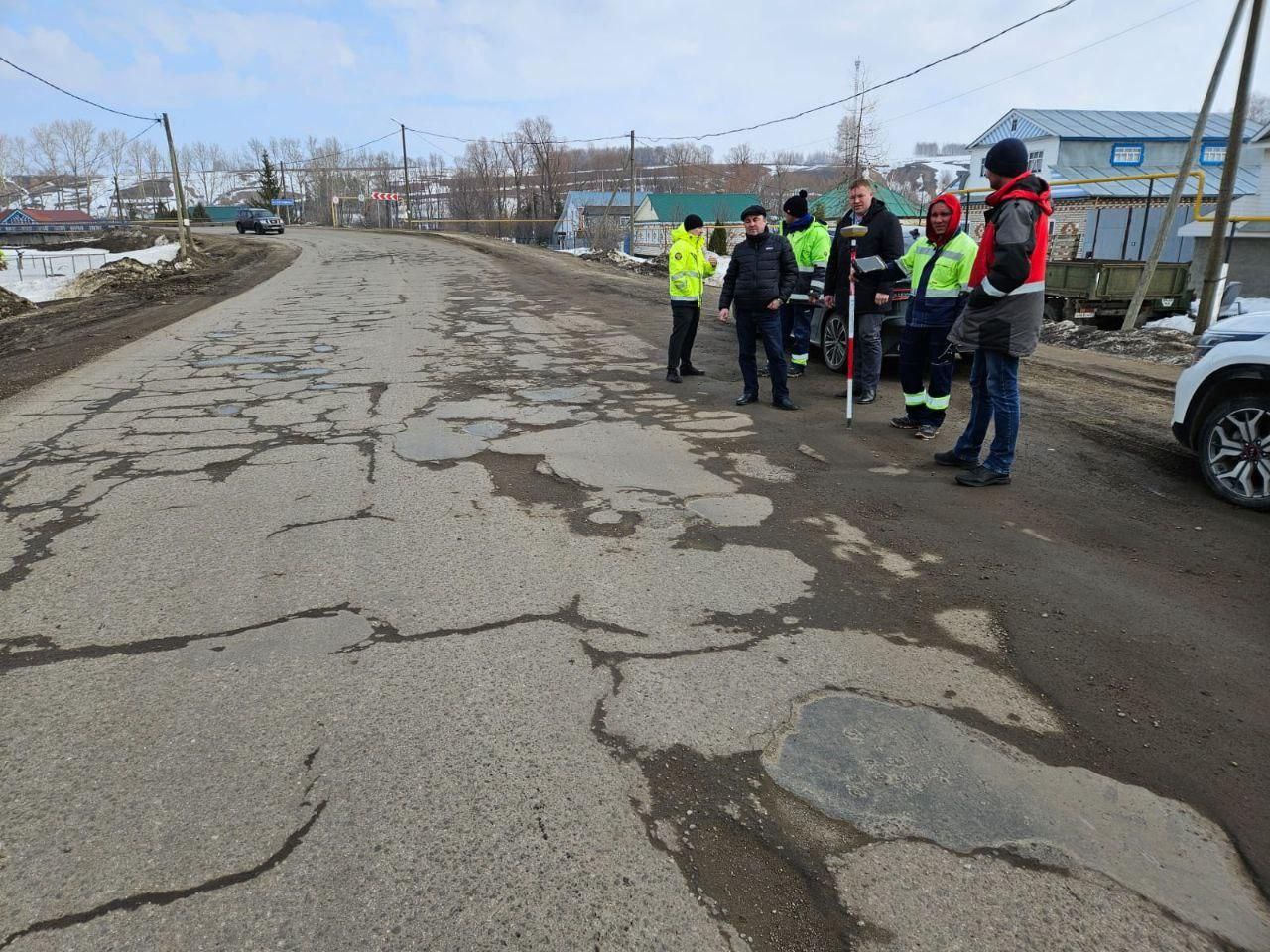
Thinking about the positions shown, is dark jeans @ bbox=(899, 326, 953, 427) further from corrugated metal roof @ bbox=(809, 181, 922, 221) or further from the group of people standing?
corrugated metal roof @ bbox=(809, 181, 922, 221)

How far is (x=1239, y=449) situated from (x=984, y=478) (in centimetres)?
147

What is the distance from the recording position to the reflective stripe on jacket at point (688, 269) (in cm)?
823

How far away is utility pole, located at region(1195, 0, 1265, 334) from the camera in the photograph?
11008mm

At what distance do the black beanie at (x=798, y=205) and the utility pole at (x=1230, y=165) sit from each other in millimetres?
7028

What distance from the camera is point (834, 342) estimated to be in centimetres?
888

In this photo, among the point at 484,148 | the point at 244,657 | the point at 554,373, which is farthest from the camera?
the point at 484,148

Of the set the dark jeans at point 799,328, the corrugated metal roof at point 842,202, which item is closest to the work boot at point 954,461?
the dark jeans at point 799,328

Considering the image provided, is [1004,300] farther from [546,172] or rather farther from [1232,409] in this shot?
[546,172]

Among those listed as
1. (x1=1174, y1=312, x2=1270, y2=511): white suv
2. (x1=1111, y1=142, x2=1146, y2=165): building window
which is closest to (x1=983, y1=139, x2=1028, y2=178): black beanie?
(x1=1174, y1=312, x2=1270, y2=511): white suv

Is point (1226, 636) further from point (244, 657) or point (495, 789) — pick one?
point (244, 657)

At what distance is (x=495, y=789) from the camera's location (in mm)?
2408

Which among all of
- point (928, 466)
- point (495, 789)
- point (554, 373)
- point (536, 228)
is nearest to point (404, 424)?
point (554, 373)

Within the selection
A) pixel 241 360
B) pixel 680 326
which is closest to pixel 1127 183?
pixel 680 326

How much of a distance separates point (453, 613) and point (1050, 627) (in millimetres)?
2651
